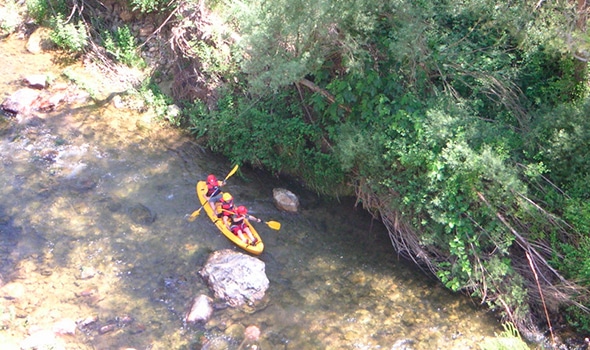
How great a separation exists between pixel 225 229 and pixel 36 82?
18.2ft

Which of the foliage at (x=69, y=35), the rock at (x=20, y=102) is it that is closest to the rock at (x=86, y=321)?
the rock at (x=20, y=102)

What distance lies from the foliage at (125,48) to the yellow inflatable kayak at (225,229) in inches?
152

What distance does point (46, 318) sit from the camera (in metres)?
6.21

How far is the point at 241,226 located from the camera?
7777 mm

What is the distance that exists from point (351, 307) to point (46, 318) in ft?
12.6

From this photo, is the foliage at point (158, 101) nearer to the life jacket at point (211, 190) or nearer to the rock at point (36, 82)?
the rock at point (36, 82)

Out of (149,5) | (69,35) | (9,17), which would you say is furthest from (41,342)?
(9,17)

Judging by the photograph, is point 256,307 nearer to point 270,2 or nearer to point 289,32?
point 289,32

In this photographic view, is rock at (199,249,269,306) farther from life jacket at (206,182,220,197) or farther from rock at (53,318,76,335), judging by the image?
rock at (53,318,76,335)

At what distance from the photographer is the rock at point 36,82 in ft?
33.8

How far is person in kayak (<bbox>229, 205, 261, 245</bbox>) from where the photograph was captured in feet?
25.2

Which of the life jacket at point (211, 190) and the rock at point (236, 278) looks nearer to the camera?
the rock at point (236, 278)

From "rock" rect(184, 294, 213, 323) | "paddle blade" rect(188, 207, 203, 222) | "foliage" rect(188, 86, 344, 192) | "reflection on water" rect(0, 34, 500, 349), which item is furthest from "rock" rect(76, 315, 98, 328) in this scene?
"foliage" rect(188, 86, 344, 192)

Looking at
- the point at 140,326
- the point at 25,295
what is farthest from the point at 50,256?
the point at 140,326
